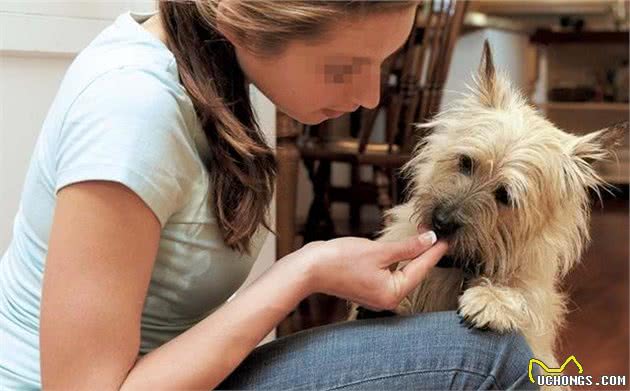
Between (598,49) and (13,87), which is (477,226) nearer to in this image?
(13,87)

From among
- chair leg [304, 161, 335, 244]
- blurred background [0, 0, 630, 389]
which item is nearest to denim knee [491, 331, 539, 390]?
blurred background [0, 0, 630, 389]

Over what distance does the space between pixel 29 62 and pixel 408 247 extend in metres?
0.81

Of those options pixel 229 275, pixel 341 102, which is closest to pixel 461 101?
pixel 341 102

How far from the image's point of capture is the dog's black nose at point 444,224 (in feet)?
3.86

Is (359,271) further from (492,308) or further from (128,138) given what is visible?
(128,138)

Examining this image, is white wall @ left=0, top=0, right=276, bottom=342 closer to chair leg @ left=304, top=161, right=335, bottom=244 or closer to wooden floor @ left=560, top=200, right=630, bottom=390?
wooden floor @ left=560, top=200, right=630, bottom=390

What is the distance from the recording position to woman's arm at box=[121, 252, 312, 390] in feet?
2.72

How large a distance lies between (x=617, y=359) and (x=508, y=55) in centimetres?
306

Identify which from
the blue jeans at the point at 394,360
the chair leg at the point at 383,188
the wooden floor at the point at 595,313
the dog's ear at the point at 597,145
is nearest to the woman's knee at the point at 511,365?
the blue jeans at the point at 394,360

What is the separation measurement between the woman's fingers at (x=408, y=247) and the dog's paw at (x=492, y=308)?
9 cm

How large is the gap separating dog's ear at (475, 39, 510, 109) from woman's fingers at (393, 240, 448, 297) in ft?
1.26

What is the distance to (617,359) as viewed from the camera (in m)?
2.19

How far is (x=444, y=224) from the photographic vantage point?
1.18 metres

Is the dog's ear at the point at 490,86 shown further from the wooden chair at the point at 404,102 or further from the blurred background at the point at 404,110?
the wooden chair at the point at 404,102
